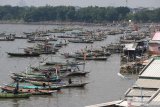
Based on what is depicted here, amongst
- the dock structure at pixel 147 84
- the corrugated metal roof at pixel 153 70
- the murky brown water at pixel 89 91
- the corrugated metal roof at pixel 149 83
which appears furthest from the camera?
the murky brown water at pixel 89 91

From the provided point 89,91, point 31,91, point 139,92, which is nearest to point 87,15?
point 89,91

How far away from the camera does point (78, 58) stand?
48.0 meters

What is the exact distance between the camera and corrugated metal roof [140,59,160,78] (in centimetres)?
2002

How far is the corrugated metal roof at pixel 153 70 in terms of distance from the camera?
20016 mm

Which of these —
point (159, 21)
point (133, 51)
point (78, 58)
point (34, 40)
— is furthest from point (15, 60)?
point (159, 21)

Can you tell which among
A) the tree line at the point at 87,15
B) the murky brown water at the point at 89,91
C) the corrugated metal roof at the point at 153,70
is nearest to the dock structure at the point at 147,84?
the corrugated metal roof at the point at 153,70

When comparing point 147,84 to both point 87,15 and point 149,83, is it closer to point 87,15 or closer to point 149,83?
point 149,83

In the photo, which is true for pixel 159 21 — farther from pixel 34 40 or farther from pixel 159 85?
pixel 159 85

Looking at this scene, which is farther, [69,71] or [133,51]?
[133,51]

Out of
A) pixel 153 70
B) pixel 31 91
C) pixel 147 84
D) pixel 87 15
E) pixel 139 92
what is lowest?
pixel 87 15

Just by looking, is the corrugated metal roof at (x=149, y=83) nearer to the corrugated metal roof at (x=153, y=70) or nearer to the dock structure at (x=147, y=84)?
the dock structure at (x=147, y=84)

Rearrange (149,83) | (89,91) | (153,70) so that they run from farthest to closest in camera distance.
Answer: (89,91) → (153,70) → (149,83)

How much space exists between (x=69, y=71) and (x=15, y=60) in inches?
452

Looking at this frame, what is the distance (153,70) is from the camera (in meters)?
20.2
